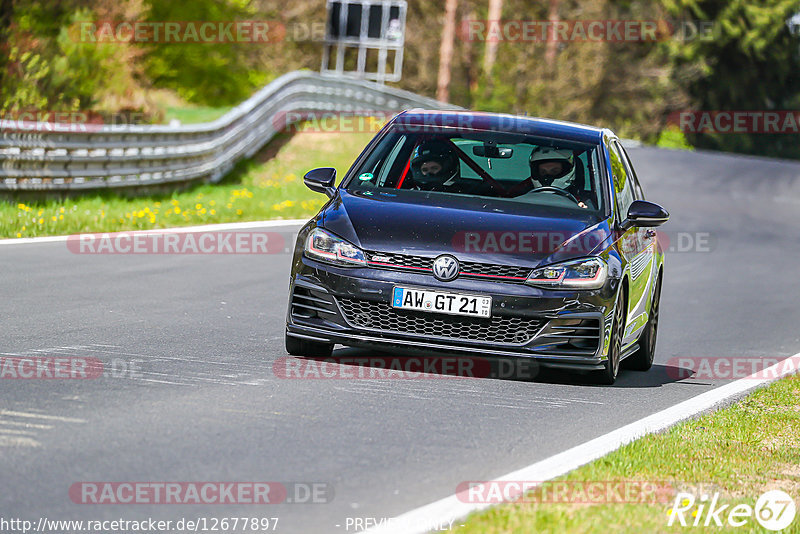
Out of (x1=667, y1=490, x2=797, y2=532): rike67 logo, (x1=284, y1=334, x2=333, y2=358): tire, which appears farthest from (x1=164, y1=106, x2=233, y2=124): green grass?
(x1=667, y1=490, x2=797, y2=532): rike67 logo

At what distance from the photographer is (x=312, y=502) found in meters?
5.44

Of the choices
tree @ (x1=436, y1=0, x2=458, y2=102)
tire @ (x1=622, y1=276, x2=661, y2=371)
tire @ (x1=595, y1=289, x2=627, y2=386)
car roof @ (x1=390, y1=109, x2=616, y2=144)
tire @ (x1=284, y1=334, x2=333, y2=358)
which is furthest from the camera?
tree @ (x1=436, y1=0, x2=458, y2=102)

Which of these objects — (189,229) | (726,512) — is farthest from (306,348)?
(189,229)

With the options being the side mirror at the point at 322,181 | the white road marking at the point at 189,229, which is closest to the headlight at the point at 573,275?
the side mirror at the point at 322,181

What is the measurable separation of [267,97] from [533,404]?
24.3 m

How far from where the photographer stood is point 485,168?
9.60m

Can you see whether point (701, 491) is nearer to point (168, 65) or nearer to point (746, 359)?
point (746, 359)

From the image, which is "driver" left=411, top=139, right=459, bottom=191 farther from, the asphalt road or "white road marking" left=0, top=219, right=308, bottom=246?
"white road marking" left=0, top=219, right=308, bottom=246

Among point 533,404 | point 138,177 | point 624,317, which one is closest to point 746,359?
point 624,317

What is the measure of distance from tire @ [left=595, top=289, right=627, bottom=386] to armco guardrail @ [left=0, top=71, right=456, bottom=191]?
1026 centimetres

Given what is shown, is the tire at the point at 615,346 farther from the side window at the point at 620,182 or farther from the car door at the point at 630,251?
the side window at the point at 620,182

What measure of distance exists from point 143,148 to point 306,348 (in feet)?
44.2

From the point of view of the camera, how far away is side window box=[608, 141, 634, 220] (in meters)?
9.62

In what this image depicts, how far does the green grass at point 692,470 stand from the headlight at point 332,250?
84.6 inches
